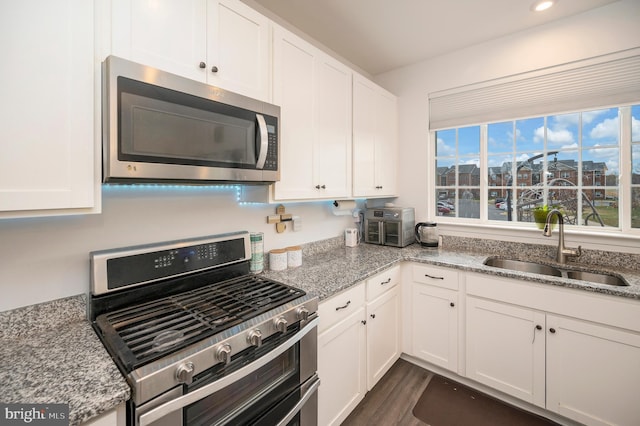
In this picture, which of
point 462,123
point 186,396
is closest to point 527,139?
point 462,123

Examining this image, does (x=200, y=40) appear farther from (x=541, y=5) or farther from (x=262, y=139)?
(x=541, y=5)

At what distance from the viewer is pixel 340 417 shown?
1.70m

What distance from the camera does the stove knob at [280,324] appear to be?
3.87 ft

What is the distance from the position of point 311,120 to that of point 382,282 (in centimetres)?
124

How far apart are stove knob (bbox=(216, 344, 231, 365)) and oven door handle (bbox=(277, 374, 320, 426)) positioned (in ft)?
1.50

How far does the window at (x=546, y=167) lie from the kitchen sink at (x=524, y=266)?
16.8 inches

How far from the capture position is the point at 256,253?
1777 mm

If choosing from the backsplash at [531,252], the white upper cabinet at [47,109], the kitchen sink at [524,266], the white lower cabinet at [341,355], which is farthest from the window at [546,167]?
the white upper cabinet at [47,109]

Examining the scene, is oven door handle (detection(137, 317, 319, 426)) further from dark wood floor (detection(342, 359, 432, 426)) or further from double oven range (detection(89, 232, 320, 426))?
dark wood floor (detection(342, 359, 432, 426))

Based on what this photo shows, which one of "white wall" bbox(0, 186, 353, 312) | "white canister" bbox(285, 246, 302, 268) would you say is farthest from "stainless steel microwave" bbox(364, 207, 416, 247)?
"white wall" bbox(0, 186, 353, 312)

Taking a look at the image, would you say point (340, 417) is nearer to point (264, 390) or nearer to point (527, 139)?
point (264, 390)

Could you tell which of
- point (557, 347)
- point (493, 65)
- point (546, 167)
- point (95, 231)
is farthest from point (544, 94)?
point (95, 231)

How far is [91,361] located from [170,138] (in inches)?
32.3

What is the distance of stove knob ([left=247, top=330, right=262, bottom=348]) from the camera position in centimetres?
107
